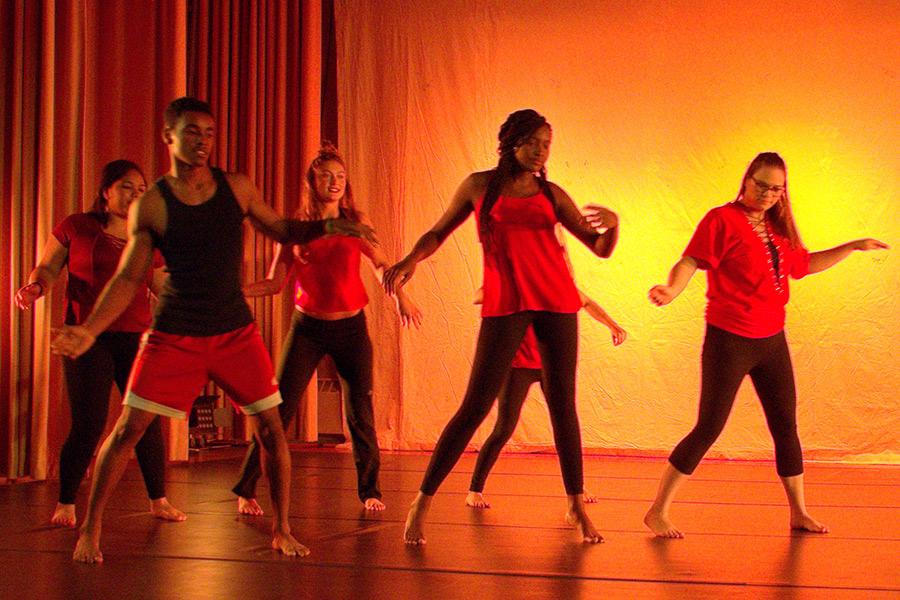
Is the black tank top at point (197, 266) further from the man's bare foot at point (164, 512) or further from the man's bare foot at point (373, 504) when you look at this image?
the man's bare foot at point (373, 504)

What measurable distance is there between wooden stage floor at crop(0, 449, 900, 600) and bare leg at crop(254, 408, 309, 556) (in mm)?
84

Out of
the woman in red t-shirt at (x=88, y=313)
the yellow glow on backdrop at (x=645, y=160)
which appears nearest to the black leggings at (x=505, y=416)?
the woman in red t-shirt at (x=88, y=313)

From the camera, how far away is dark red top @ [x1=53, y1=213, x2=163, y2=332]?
4289 mm

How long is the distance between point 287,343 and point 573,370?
1419 mm

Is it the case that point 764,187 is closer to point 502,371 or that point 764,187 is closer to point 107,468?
point 502,371

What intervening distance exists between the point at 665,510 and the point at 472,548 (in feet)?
2.48

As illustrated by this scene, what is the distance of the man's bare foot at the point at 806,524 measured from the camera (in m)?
3.99

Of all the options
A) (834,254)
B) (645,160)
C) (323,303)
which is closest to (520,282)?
(323,303)

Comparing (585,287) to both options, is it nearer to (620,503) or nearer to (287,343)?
(620,503)

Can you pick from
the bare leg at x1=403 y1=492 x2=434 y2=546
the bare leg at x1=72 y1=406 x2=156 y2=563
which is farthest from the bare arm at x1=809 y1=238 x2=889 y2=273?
the bare leg at x1=72 y1=406 x2=156 y2=563

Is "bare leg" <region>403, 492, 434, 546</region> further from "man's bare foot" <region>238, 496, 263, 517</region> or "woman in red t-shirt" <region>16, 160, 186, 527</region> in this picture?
"woman in red t-shirt" <region>16, 160, 186, 527</region>

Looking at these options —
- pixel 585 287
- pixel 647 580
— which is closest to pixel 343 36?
pixel 585 287

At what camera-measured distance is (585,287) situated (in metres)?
7.32

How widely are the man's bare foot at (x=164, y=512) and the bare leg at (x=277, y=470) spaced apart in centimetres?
91
